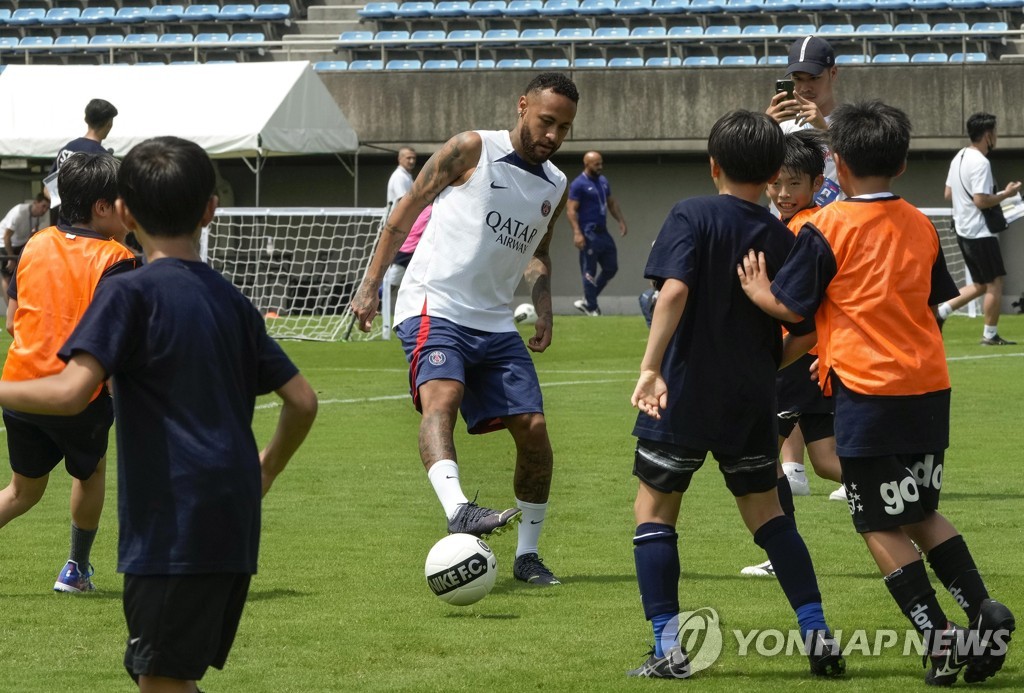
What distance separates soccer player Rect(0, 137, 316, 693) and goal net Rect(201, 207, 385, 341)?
16.8 m

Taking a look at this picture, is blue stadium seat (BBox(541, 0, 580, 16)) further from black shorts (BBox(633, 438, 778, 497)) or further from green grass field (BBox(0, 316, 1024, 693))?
black shorts (BBox(633, 438, 778, 497))

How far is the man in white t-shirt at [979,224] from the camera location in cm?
1557

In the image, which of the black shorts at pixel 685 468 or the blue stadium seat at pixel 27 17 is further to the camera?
the blue stadium seat at pixel 27 17

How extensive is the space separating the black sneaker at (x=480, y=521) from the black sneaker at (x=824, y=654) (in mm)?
1352

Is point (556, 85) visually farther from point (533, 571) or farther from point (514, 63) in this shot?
point (514, 63)

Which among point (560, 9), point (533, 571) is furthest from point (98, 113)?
point (560, 9)

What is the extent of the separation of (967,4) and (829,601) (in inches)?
888

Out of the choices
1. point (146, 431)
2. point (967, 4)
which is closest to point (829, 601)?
point (146, 431)

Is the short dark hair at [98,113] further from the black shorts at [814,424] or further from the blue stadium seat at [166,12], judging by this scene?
the blue stadium seat at [166,12]

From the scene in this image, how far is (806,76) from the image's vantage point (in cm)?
716

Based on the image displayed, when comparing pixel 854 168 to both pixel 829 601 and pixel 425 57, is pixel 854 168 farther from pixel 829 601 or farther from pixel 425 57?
pixel 425 57

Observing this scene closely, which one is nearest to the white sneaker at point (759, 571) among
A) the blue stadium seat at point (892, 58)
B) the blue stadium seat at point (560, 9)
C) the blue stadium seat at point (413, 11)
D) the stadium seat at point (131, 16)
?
the blue stadium seat at point (892, 58)

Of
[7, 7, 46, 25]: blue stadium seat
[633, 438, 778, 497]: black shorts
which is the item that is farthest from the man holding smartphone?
[7, 7, 46, 25]: blue stadium seat

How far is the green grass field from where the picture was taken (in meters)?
4.74
